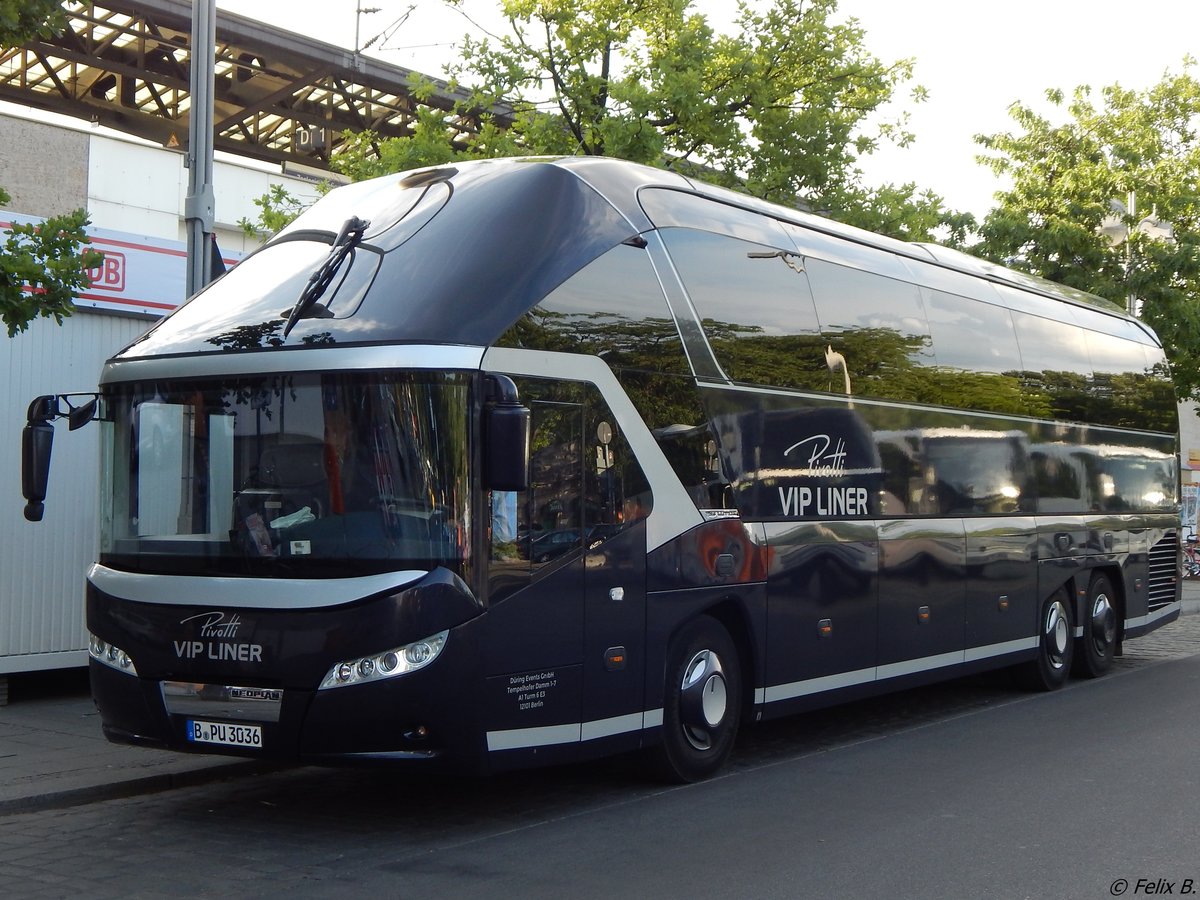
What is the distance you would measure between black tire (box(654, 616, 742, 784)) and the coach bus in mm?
21

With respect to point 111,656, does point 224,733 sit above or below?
below

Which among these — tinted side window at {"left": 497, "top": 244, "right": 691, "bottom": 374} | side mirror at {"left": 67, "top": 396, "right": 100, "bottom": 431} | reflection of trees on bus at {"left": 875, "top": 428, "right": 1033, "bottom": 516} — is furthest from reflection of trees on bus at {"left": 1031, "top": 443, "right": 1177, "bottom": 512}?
side mirror at {"left": 67, "top": 396, "right": 100, "bottom": 431}

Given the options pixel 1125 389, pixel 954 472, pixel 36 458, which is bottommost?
pixel 954 472

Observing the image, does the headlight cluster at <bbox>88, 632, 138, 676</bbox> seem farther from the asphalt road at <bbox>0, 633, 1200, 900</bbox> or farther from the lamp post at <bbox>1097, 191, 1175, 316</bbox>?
the lamp post at <bbox>1097, 191, 1175, 316</bbox>

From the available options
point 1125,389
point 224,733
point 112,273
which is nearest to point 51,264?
point 112,273

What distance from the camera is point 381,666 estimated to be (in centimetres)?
729

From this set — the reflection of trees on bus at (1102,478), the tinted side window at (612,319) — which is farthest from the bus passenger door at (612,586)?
the reflection of trees on bus at (1102,478)

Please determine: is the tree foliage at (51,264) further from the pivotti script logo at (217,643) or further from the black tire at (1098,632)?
the black tire at (1098,632)

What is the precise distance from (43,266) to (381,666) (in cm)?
452

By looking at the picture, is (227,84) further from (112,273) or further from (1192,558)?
(1192,558)

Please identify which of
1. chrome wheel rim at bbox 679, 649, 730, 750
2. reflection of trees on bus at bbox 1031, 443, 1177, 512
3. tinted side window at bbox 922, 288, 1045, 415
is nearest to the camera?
chrome wheel rim at bbox 679, 649, 730, 750

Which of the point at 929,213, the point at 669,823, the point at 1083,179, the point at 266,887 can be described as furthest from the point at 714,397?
the point at 1083,179

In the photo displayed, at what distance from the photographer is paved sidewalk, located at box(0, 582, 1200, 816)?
848cm

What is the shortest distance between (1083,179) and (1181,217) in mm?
2551
